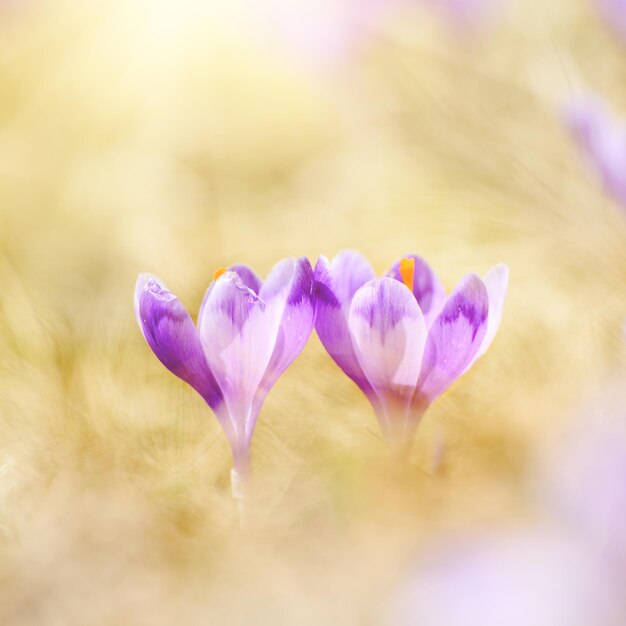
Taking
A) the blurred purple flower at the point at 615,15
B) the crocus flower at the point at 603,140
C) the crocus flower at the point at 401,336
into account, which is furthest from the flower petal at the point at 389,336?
the blurred purple flower at the point at 615,15

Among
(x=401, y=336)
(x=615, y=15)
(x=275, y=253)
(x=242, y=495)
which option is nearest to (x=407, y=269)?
(x=401, y=336)

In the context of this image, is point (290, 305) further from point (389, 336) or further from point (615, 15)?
point (615, 15)

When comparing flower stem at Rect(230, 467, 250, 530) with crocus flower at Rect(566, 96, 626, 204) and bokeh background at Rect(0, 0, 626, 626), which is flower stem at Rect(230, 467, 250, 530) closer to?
bokeh background at Rect(0, 0, 626, 626)

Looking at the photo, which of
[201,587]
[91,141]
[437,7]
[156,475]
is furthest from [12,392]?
[437,7]

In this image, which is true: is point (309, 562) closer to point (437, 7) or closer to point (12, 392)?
point (12, 392)

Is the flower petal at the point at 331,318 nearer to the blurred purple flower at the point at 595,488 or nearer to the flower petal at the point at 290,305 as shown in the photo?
the flower petal at the point at 290,305
